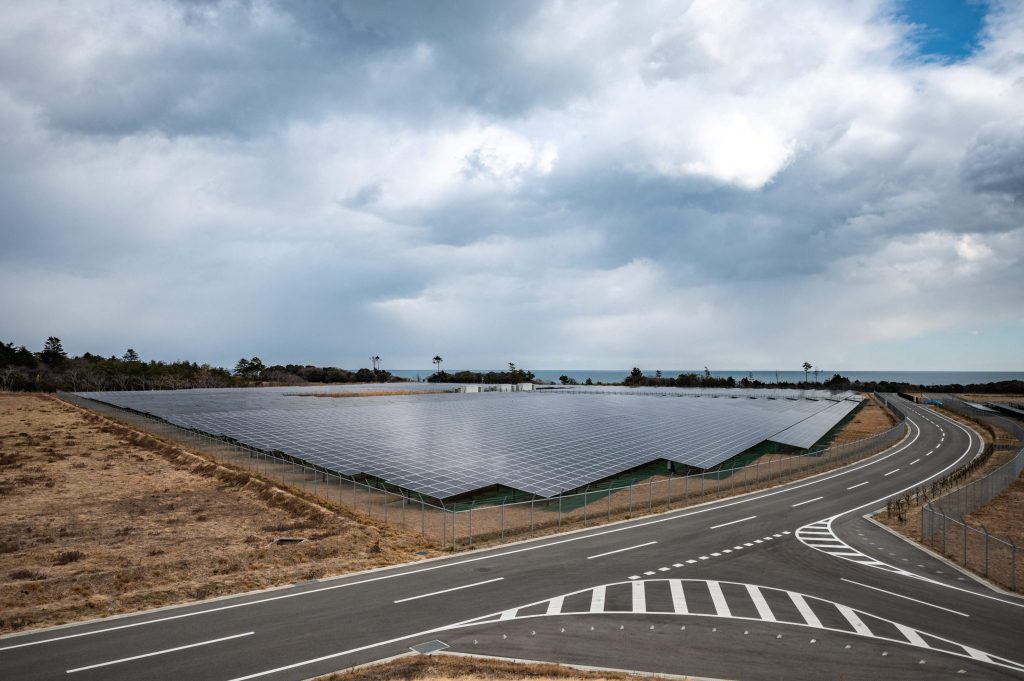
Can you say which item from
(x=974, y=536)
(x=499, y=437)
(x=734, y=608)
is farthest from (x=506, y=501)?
(x=974, y=536)

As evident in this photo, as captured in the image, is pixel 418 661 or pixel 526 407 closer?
pixel 418 661

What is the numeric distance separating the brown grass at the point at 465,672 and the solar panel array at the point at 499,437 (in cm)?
2143

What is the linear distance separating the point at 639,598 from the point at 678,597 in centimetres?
178

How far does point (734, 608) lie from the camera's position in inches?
940

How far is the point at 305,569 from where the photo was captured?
2859cm

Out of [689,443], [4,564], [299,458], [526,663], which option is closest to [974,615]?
[526,663]

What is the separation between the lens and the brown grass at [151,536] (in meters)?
25.0

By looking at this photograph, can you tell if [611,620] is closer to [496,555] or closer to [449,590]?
[449,590]

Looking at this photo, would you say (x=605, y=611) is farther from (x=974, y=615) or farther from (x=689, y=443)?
(x=689, y=443)

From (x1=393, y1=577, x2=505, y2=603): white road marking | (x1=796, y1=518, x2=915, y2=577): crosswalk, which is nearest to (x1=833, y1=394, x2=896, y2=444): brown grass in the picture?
(x1=796, y1=518, x2=915, y2=577): crosswalk

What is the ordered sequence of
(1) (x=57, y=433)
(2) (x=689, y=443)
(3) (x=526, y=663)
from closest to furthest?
(3) (x=526, y=663) → (2) (x=689, y=443) → (1) (x=57, y=433)

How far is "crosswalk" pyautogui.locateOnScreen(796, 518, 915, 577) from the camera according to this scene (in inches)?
1245

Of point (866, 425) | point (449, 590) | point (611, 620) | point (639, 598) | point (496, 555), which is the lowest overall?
point (496, 555)

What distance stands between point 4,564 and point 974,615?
46.3 m
